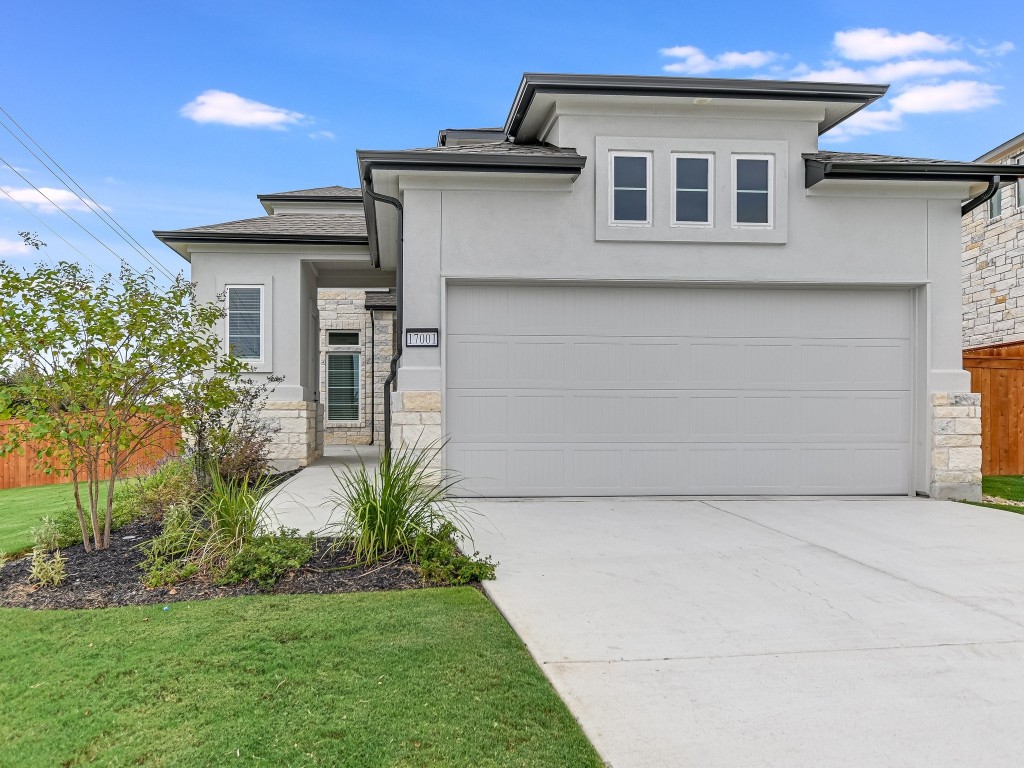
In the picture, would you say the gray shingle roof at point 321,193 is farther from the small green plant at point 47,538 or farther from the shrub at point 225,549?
the shrub at point 225,549

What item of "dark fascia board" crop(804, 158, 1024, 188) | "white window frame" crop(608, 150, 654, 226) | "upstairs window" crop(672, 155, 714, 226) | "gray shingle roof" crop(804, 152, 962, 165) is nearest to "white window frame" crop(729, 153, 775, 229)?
"upstairs window" crop(672, 155, 714, 226)

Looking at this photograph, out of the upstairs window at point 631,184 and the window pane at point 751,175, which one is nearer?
the upstairs window at point 631,184

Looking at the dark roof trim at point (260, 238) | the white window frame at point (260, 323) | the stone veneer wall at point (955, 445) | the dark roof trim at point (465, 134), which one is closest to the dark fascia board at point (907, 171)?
the stone veneer wall at point (955, 445)

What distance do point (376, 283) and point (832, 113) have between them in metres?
8.91

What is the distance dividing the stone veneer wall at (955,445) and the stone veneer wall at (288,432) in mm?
9108

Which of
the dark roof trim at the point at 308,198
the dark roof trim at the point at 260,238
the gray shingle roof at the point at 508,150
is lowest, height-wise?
the dark roof trim at the point at 260,238

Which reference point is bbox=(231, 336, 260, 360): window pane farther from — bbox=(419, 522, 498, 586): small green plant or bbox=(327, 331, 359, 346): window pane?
bbox=(419, 522, 498, 586): small green plant

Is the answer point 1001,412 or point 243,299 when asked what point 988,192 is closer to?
point 1001,412

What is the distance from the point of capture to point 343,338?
19.4 m

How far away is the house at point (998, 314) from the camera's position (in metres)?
12.2

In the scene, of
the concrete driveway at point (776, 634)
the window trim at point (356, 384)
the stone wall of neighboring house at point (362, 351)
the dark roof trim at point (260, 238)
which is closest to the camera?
the concrete driveway at point (776, 634)

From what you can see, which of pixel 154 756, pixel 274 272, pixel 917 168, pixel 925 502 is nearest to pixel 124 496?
pixel 274 272

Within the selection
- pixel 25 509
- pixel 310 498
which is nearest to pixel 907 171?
pixel 310 498

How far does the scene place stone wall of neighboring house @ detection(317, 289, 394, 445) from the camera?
19016 millimetres
